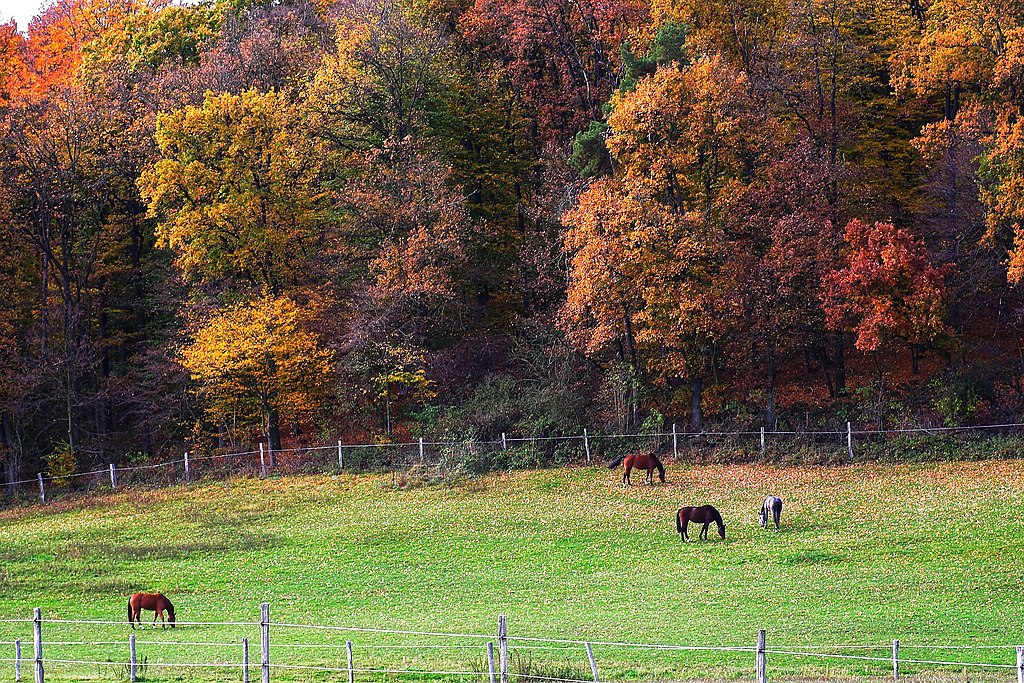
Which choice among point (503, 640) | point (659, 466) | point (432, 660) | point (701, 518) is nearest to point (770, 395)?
point (659, 466)

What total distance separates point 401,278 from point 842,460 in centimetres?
2043

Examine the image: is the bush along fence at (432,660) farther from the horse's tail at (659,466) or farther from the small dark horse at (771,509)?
the horse's tail at (659,466)

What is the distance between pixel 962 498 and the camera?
37.9m

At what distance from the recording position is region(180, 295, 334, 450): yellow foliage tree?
52.7 m

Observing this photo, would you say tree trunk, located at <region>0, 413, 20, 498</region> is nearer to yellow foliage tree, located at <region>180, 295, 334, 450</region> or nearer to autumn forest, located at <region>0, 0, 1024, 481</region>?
autumn forest, located at <region>0, 0, 1024, 481</region>

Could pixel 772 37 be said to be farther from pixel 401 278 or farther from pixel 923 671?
pixel 923 671

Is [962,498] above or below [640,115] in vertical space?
below

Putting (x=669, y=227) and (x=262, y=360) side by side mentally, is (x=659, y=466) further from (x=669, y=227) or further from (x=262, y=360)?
(x=262, y=360)

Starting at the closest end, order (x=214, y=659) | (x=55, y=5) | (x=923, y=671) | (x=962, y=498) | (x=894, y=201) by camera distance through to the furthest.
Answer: (x=923, y=671) → (x=214, y=659) → (x=962, y=498) → (x=894, y=201) → (x=55, y=5)

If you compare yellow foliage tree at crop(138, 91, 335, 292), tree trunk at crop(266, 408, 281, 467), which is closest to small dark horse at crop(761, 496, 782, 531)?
tree trunk at crop(266, 408, 281, 467)

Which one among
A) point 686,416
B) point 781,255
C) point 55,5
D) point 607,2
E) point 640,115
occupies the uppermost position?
point 55,5

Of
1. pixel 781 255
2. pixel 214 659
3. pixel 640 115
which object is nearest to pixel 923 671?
pixel 214 659

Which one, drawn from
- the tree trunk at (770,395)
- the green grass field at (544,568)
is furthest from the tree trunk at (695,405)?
the green grass field at (544,568)

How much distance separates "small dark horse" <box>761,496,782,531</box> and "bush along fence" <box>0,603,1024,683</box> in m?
12.6
